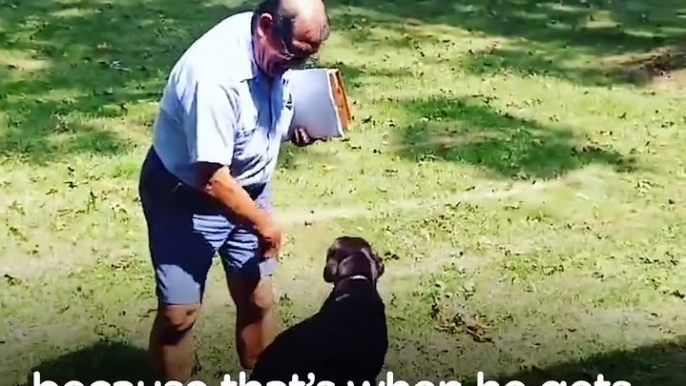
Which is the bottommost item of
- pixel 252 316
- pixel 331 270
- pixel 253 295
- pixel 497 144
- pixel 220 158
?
pixel 497 144

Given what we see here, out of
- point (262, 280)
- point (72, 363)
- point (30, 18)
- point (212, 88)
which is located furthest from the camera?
point (30, 18)

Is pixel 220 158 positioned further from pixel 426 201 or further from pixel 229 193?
pixel 426 201

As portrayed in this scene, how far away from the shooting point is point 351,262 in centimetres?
409

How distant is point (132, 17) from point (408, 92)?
10.7 ft

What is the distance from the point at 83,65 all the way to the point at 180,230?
5.52 metres

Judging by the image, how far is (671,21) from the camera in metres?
11.1

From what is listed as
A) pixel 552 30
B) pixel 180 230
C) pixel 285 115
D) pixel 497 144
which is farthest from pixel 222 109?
pixel 552 30

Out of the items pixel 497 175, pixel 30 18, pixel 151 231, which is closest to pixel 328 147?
pixel 497 175

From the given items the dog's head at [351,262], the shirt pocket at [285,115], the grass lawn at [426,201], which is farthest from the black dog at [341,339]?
the grass lawn at [426,201]

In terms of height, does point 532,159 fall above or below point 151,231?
below

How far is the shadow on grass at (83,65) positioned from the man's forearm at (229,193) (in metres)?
3.54

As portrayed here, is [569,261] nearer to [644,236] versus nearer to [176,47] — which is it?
[644,236]

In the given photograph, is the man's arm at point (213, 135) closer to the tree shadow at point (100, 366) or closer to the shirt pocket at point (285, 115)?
the shirt pocket at point (285, 115)

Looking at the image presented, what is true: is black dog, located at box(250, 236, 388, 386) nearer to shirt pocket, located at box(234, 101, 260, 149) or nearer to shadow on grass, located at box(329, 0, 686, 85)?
shirt pocket, located at box(234, 101, 260, 149)
